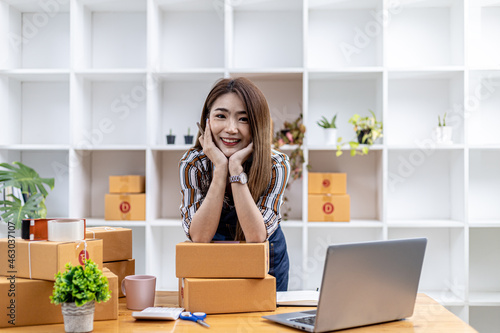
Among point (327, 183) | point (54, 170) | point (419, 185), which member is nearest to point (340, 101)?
point (327, 183)

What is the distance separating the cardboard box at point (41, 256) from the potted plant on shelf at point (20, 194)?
1.72 m

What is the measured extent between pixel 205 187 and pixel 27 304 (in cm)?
83

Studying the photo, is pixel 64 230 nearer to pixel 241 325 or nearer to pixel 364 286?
pixel 241 325

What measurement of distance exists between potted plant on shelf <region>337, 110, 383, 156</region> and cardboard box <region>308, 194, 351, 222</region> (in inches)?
12.0

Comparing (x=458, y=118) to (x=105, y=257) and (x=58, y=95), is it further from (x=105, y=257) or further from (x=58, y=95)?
(x=58, y=95)

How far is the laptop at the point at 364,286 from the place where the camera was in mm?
1215

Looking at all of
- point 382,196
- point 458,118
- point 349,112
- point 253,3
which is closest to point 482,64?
point 458,118

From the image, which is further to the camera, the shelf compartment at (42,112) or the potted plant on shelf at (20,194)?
the shelf compartment at (42,112)

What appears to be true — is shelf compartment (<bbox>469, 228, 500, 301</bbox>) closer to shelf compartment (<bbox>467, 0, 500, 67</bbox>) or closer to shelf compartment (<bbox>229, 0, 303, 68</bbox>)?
shelf compartment (<bbox>467, 0, 500, 67</bbox>)

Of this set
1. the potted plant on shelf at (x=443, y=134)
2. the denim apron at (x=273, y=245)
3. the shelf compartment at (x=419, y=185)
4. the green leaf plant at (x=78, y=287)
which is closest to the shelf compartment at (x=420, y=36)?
the potted plant on shelf at (x=443, y=134)

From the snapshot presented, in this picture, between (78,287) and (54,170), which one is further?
(54,170)

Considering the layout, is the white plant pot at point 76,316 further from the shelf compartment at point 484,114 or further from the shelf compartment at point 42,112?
the shelf compartment at point 484,114

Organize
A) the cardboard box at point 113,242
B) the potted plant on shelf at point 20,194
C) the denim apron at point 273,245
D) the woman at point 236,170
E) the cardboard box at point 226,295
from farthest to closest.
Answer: the potted plant on shelf at point 20,194 < the denim apron at point 273,245 < the woman at point 236,170 < the cardboard box at point 113,242 < the cardboard box at point 226,295

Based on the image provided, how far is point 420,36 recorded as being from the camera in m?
3.53
